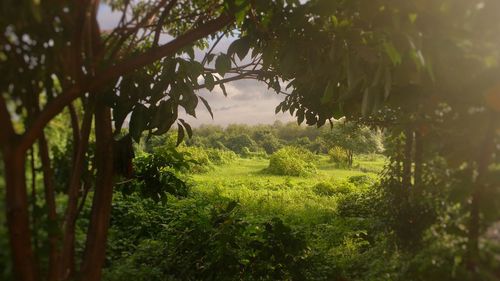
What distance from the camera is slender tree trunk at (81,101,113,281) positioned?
198 centimetres

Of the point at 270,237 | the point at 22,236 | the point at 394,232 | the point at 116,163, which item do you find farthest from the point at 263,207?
the point at 22,236

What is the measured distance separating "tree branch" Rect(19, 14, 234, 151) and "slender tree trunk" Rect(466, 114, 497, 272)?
131 centimetres

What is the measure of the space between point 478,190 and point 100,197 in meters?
1.66

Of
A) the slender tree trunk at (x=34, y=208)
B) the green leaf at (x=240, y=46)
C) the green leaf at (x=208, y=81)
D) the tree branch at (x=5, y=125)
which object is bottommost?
the slender tree trunk at (x=34, y=208)

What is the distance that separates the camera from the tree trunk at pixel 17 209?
1537 millimetres

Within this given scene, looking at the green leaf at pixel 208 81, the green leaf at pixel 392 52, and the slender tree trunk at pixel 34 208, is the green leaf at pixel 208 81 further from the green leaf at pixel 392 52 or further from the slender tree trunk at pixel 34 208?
the green leaf at pixel 392 52

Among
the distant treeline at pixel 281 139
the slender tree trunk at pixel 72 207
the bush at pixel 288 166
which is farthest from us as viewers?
the distant treeline at pixel 281 139

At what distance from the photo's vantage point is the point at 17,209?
1.54 m

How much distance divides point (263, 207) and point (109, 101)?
5551 mm

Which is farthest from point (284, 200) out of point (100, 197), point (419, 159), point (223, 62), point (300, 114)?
point (100, 197)

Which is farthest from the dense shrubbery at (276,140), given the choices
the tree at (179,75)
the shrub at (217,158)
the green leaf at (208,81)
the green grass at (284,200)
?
the tree at (179,75)

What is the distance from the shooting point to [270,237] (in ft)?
10.7

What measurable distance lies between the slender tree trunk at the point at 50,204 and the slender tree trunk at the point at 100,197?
24 cm

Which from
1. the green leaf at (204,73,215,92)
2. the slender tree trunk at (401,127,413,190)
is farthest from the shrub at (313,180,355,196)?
the green leaf at (204,73,215,92)
